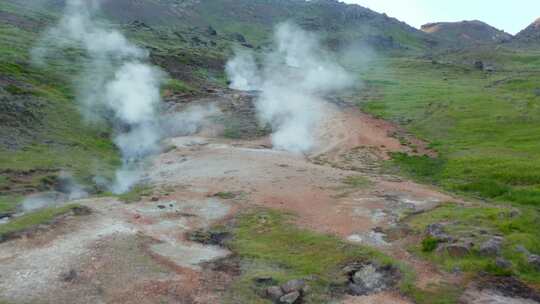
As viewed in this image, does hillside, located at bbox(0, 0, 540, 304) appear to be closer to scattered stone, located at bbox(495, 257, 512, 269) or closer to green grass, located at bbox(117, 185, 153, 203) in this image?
scattered stone, located at bbox(495, 257, 512, 269)

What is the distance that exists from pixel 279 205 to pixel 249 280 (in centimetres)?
842

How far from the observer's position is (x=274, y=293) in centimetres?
1781

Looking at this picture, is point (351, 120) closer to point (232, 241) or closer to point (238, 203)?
point (238, 203)

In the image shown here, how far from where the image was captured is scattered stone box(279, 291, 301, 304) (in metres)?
17.4

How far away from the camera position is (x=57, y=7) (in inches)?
4902

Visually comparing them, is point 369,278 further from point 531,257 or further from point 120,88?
point 120,88

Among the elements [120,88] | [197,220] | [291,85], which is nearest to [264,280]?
[197,220]

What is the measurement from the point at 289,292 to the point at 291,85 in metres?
54.8

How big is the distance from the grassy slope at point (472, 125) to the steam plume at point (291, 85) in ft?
20.1

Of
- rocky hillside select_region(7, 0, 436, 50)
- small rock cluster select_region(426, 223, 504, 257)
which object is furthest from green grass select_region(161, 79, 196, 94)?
rocky hillside select_region(7, 0, 436, 50)

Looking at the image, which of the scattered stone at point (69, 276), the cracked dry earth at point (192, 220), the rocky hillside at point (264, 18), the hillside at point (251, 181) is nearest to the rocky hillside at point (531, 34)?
the rocky hillside at point (264, 18)

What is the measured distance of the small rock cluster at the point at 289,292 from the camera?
1752 cm

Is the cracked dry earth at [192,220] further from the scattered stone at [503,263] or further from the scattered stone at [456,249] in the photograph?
the scattered stone at [503,263]

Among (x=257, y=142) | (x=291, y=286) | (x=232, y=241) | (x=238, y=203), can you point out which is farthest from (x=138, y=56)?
(x=291, y=286)
